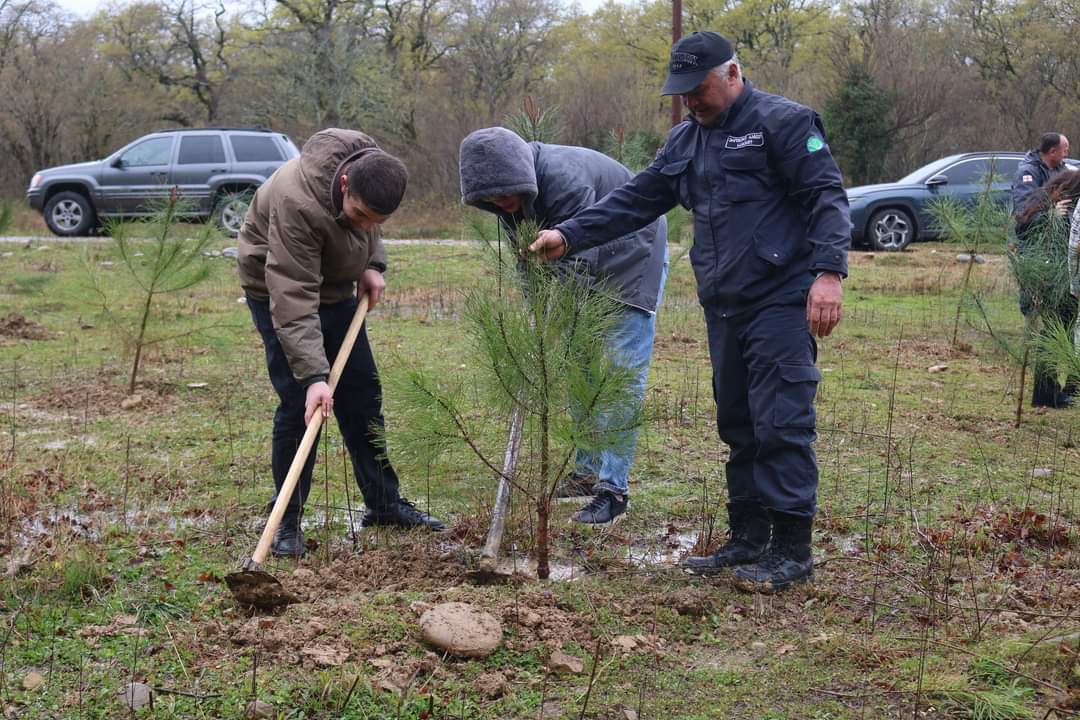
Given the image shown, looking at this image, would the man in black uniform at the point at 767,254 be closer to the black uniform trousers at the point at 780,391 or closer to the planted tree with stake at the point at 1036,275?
the black uniform trousers at the point at 780,391

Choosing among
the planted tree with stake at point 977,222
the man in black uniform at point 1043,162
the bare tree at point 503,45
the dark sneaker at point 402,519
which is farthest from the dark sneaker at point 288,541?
the bare tree at point 503,45

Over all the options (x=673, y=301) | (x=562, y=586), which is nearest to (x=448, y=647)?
(x=562, y=586)

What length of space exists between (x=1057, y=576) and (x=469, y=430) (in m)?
2.07

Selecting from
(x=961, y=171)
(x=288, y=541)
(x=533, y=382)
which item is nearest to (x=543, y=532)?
(x=533, y=382)

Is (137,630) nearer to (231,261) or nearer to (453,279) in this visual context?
(453,279)

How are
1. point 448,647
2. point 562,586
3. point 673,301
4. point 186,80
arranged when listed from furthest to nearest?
point 186,80
point 673,301
point 562,586
point 448,647

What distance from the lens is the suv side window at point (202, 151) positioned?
1591cm

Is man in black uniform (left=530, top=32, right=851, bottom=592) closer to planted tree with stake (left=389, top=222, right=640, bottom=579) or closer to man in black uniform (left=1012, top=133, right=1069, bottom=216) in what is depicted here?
planted tree with stake (left=389, top=222, right=640, bottom=579)

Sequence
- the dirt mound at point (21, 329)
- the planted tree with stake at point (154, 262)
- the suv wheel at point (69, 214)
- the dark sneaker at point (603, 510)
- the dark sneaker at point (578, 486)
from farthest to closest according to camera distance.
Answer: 1. the suv wheel at point (69, 214)
2. the dirt mound at point (21, 329)
3. the planted tree with stake at point (154, 262)
4. the dark sneaker at point (578, 486)
5. the dark sneaker at point (603, 510)

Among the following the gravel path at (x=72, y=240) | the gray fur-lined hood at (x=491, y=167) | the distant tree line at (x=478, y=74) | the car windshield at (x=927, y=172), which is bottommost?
the gravel path at (x=72, y=240)

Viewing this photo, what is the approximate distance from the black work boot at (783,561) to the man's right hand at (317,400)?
1484 mm

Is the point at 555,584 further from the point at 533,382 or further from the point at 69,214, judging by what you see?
the point at 69,214

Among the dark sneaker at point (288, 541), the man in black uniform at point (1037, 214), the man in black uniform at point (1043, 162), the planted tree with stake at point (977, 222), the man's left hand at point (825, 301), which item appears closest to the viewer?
the man's left hand at point (825, 301)

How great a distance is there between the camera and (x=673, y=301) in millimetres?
10891
